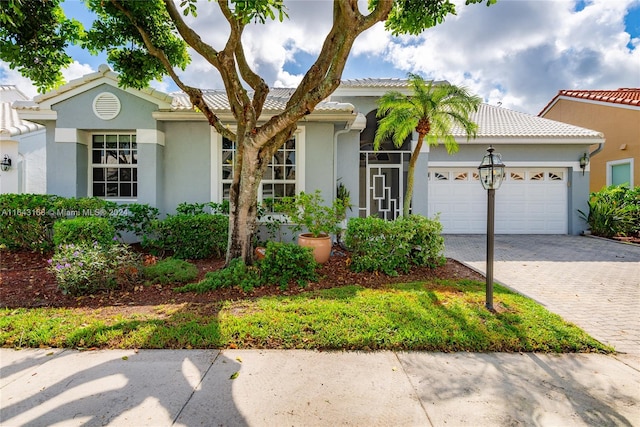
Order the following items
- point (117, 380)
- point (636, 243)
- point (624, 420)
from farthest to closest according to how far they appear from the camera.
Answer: point (636, 243) < point (117, 380) < point (624, 420)

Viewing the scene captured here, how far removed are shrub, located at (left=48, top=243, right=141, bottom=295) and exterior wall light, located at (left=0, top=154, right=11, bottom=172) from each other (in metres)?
8.31

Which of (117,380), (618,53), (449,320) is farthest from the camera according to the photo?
(618,53)

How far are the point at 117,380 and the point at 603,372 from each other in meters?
4.86

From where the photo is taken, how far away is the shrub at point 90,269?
489cm

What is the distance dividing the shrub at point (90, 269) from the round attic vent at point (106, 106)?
13.5 feet

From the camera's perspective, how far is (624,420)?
248 cm

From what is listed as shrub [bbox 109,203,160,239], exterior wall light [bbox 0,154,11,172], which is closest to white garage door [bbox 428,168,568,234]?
shrub [bbox 109,203,160,239]

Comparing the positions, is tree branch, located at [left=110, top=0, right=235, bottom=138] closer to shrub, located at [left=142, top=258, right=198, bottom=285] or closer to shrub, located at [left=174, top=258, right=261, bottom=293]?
shrub, located at [left=174, top=258, right=261, bottom=293]

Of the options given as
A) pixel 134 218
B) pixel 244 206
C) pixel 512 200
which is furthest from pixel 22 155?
pixel 512 200

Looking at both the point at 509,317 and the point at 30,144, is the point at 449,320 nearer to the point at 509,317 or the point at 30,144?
the point at 509,317

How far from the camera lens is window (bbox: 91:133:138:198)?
27.8ft

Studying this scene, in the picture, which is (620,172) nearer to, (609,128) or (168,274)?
(609,128)

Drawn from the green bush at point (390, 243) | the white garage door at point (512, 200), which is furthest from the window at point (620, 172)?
the green bush at point (390, 243)

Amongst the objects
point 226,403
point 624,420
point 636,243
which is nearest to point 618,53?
point 636,243
